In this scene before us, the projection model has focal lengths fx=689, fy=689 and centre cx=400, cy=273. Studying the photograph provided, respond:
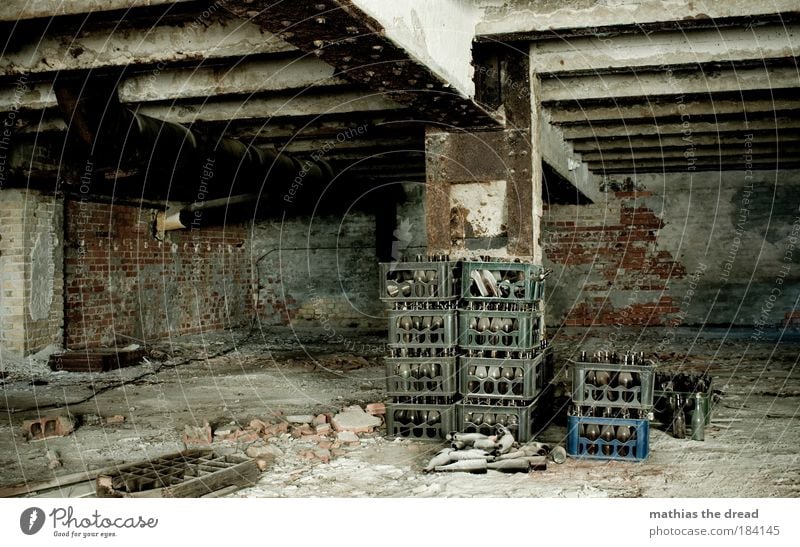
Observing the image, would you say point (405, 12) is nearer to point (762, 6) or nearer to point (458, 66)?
point (458, 66)

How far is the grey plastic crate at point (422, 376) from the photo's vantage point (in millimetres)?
4348

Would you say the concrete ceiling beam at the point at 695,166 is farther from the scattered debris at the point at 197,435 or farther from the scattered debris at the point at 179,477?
the scattered debris at the point at 179,477

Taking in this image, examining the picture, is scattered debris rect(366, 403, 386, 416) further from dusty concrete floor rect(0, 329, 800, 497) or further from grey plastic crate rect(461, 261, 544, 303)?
grey plastic crate rect(461, 261, 544, 303)

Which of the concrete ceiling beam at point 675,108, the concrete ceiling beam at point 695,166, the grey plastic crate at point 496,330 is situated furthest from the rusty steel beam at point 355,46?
the concrete ceiling beam at point 695,166

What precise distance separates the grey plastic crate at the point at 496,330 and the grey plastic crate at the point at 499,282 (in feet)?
0.31

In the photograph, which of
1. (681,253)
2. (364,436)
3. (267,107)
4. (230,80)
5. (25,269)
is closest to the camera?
(364,436)

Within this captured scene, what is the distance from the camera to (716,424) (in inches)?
191

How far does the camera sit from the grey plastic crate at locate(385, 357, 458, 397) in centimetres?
435

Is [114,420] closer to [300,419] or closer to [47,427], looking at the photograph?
[47,427]

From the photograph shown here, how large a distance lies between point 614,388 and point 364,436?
5.38 feet

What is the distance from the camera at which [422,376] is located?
4422mm

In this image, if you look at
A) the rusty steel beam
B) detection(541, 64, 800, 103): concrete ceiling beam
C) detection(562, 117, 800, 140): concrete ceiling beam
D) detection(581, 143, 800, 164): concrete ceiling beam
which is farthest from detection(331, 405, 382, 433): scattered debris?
detection(581, 143, 800, 164): concrete ceiling beam

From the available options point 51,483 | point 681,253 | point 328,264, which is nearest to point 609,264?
point 681,253

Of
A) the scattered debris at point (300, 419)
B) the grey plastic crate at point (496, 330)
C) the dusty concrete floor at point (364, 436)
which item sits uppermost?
the grey plastic crate at point (496, 330)
